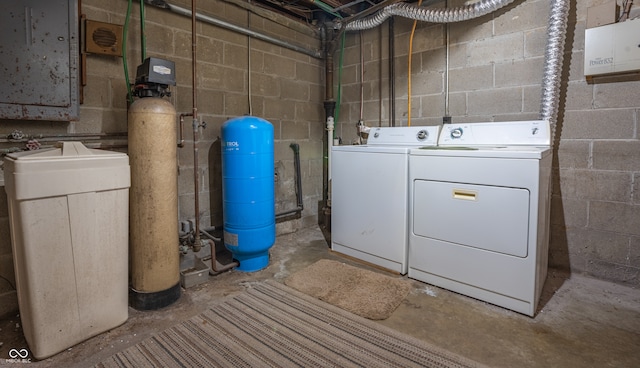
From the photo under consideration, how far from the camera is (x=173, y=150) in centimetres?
175

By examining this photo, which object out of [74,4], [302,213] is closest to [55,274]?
[74,4]

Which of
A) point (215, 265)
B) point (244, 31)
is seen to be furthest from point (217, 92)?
point (215, 265)

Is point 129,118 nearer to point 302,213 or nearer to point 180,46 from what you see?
point 180,46

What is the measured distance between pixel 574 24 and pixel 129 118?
2.71 meters

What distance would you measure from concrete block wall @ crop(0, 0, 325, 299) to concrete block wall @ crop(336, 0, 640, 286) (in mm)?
1101

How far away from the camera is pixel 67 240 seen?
134 centimetres

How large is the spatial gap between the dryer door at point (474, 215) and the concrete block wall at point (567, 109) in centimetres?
80

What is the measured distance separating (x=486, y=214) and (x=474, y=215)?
63 mm

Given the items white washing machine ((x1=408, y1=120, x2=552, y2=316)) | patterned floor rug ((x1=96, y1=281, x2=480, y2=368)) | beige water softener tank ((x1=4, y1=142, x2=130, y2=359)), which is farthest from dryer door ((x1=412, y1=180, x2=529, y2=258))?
beige water softener tank ((x1=4, y1=142, x2=130, y2=359))

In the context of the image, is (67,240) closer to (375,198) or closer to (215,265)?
(215,265)

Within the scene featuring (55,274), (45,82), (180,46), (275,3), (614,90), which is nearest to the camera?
(55,274)

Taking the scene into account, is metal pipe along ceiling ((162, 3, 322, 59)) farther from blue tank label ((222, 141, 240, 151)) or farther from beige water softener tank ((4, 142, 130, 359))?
Result: beige water softener tank ((4, 142, 130, 359))

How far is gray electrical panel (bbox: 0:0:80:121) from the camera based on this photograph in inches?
58.7

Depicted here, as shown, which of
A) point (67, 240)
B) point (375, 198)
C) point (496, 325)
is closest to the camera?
point (67, 240)
